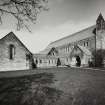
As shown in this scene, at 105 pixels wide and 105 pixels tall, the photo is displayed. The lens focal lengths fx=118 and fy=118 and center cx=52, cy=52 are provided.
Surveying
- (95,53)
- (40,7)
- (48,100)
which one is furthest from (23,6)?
(95,53)

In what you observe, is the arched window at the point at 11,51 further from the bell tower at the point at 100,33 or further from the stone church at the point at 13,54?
the bell tower at the point at 100,33

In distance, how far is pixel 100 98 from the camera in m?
7.06

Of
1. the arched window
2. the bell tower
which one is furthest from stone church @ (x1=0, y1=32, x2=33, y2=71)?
the bell tower

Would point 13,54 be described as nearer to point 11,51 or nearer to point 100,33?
point 11,51

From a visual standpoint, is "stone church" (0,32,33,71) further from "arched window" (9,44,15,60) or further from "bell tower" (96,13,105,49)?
"bell tower" (96,13,105,49)

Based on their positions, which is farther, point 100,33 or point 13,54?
point 100,33

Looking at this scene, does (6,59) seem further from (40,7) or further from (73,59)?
(73,59)

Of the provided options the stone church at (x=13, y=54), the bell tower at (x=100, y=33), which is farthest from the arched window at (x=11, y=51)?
the bell tower at (x=100, y=33)

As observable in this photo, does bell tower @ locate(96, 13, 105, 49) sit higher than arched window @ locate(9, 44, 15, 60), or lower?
higher

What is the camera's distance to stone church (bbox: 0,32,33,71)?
78.3 ft

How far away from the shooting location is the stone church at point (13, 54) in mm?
23875

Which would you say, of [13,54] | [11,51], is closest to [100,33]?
[13,54]

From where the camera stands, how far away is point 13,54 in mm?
24797

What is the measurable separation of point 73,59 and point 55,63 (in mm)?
12681
